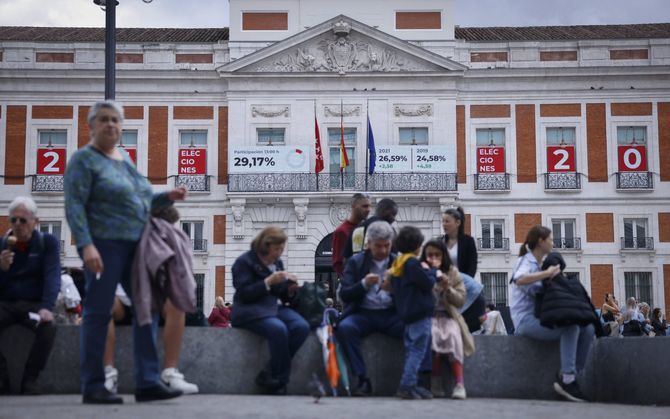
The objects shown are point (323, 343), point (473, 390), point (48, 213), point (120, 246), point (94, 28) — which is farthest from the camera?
point (94, 28)

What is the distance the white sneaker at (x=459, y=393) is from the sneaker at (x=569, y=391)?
92 cm

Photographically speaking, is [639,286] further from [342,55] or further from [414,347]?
[414,347]

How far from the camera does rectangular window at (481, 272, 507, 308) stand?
3077 cm

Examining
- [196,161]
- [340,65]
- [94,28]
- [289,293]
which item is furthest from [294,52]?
[289,293]

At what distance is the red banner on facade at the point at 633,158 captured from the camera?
104 feet

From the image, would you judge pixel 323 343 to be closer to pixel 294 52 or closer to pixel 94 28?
pixel 294 52

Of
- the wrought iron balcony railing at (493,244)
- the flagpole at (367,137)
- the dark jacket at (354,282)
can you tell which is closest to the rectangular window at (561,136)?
the wrought iron balcony railing at (493,244)

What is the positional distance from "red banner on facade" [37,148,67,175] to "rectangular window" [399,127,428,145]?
11.5 meters

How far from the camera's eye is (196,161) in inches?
1254

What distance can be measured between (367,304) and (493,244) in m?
24.1

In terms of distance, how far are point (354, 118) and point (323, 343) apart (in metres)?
24.9

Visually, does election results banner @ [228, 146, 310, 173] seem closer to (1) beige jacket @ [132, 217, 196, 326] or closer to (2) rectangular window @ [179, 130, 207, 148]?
(2) rectangular window @ [179, 130, 207, 148]

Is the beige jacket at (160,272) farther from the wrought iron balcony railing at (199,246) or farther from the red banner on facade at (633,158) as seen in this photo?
the red banner on facade at (633,158)

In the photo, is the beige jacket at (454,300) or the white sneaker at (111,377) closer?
the white sneaker at (111,377)
